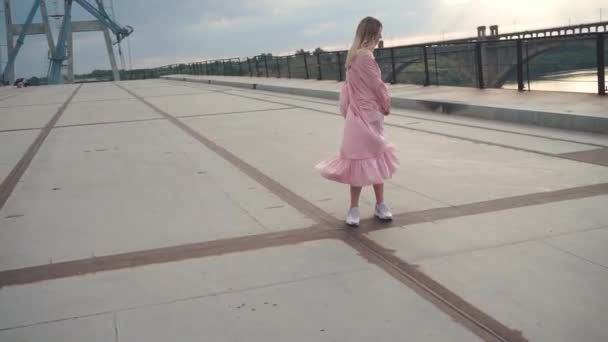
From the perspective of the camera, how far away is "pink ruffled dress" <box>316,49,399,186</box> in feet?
17.9

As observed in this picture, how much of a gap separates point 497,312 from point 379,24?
2526 millimetres

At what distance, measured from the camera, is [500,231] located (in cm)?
512

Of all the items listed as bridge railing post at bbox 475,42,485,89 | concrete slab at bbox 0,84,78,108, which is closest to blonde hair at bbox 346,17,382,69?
bridge railing post at bbox 475,42,485,89

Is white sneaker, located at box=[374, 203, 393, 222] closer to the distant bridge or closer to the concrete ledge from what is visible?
the concrete ledge

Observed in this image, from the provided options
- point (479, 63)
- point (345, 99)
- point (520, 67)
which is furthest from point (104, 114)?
point (345, 99)

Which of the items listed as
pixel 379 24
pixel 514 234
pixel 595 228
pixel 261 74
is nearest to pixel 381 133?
pixel 379 24

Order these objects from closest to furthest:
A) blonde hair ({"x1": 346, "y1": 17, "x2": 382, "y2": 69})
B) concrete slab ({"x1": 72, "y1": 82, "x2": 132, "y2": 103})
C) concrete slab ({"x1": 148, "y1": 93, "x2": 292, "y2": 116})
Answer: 1. blonde hair ({"x1": 346, "y1": 17, "x2": 382, "y2": 69})
2. concrete slab ({"x1": 148, "y1": 93, "x2": 292, "y2": 116})
3. concrete slab ({"x1": 72, "y1": 82, "x2": 132, "y2": 103})

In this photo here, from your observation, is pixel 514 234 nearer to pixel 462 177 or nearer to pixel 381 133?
pixel 381 133

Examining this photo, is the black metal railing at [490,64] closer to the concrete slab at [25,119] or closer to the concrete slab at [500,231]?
the concrete slab at [500,231]

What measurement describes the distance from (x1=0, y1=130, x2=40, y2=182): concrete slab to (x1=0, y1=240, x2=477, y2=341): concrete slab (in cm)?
508

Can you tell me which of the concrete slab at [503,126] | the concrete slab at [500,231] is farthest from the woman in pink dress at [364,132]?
the concrete slab at [503,126]

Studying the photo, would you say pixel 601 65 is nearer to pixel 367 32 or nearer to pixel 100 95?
pixel 367 32

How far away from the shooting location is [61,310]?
13.3ft

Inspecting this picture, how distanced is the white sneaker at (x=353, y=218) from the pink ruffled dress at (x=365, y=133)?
0.69ft
